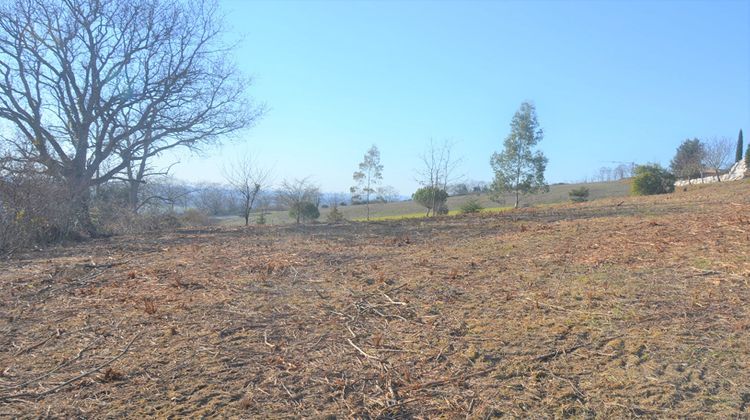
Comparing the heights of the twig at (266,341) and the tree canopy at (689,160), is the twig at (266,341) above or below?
below

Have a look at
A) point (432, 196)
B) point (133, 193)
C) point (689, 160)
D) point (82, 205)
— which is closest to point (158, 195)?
point (133, 193)

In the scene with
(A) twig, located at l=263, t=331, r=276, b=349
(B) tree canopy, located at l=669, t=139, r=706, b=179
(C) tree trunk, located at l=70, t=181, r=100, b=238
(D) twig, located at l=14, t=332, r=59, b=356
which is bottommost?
(D) twig, located at l=14, t=332, r=59, b=356

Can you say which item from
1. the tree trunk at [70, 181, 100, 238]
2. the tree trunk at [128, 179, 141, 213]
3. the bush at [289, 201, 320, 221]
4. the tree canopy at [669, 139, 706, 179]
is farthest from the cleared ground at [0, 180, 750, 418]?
the tree canopy at [669, 139, 706, 179]

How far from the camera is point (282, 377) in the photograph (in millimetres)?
2895

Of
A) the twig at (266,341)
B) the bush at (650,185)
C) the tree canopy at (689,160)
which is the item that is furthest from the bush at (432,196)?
the tree canopy at (689,160)

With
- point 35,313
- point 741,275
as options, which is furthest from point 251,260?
point 741,275

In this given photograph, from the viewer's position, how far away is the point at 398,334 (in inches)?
139

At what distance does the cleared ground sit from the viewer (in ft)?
8.55

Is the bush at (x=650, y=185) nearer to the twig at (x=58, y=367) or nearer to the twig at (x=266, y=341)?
the twig at (x=266, y=341)

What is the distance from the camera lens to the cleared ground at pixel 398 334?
261 centimetres

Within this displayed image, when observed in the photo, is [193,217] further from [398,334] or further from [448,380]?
[448,380]

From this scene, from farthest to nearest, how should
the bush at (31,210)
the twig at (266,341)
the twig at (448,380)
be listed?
the bush at (31,210), the twig at (266,341), the twig at (448,380)

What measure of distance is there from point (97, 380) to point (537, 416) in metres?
2.47

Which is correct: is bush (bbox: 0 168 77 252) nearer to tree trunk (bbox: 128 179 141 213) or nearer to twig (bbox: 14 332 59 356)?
tree trunk (bbox: 128 179 141 213)
